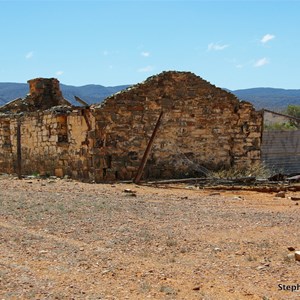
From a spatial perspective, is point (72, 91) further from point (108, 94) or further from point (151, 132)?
point (151, 132)

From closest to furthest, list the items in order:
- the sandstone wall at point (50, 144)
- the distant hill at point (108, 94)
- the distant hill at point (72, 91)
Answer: the sandstone wall at point (50, 144) < the distant hill at point (72, 91) < the distant hill at point (108, 94)

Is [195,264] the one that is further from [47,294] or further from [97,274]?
[47,294]

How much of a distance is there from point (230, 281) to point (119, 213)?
3709mm

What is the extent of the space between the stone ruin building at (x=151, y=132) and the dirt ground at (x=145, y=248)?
452 centimetres

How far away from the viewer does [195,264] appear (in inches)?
204

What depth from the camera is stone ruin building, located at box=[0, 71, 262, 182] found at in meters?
14.3

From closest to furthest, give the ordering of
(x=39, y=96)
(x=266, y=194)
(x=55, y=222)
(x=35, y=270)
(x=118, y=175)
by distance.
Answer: (x=35, y=270)
(x=55, y=222)
(x=266, y=194)
(x=118, y=175)
(x=39, y=96)

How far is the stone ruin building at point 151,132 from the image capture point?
14281mm

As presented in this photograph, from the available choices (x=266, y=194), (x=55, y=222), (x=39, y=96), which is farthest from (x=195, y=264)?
(x=39, y=96)

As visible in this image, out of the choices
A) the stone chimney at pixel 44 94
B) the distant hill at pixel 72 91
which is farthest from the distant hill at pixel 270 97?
the stone chimney at pixel 44 94

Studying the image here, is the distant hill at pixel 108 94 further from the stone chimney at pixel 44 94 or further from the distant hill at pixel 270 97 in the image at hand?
the stone chimney at pixel 44 94

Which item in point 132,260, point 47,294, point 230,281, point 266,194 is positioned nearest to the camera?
point 47,294

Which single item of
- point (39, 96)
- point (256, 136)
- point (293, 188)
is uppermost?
point (39, 96)

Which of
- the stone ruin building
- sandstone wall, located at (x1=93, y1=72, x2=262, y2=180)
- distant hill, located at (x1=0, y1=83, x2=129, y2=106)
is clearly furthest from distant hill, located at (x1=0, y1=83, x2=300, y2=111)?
sandstone wall, located at (x1=93, y1=72, x2=262, y2=180)
